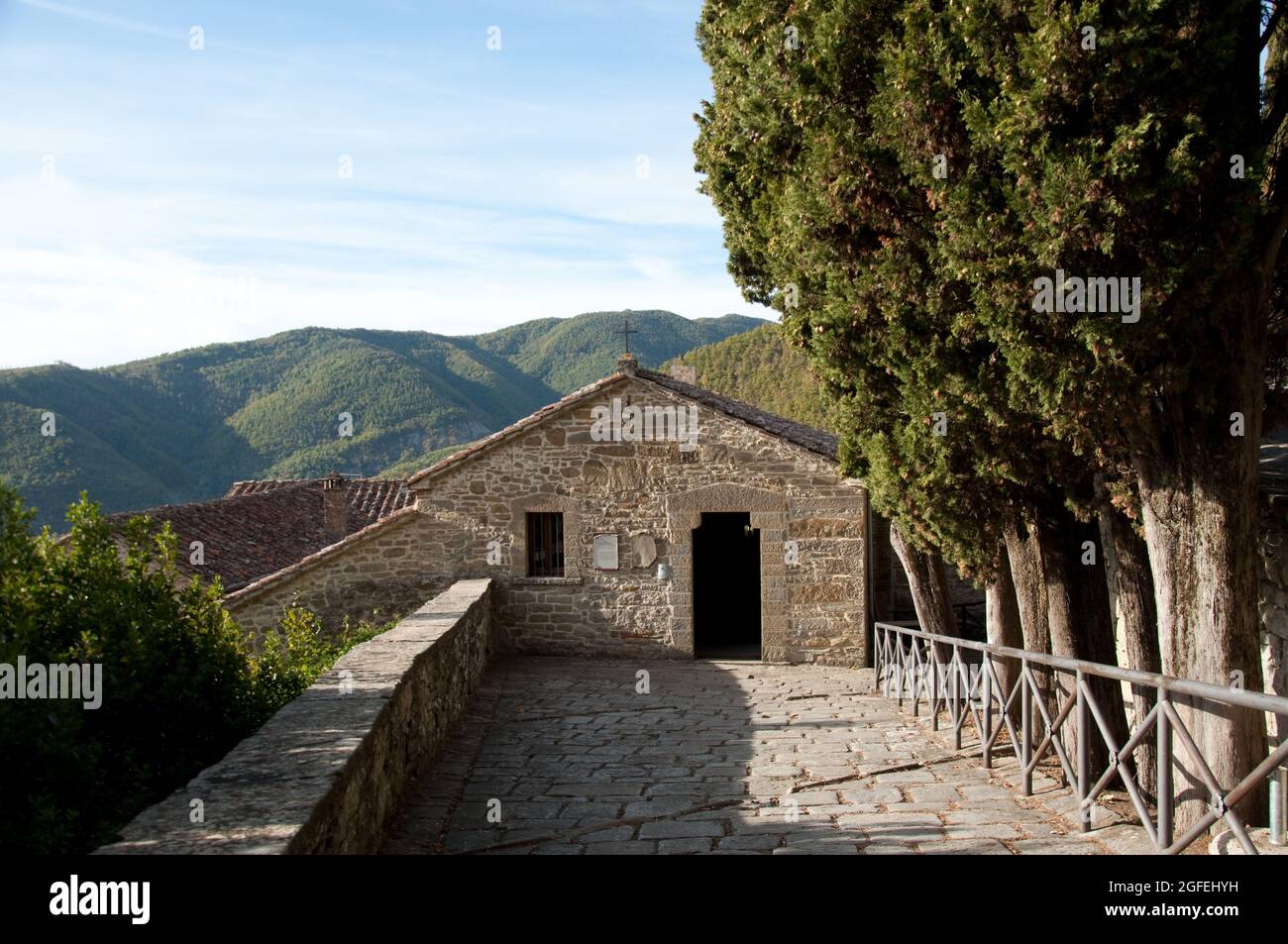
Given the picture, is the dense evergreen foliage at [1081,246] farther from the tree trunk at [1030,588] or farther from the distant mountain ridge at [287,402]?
the distant mountain ridge at [287,402]

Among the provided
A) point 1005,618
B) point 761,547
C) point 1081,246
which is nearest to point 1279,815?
point 1081,246

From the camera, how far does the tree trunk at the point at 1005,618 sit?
8594 millimetres

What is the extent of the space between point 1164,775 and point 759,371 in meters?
32.6

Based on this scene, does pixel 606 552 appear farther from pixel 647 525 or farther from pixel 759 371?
pixel 759 371

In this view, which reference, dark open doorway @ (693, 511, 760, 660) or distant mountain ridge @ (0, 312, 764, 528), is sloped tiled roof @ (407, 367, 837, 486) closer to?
dark open doorway @ (693, 511, 760, 660)

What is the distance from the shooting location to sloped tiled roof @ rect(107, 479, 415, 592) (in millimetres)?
18391

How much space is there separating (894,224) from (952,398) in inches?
46.6

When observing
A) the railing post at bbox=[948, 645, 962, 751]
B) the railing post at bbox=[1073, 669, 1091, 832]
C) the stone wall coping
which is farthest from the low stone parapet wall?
the stone wall coping

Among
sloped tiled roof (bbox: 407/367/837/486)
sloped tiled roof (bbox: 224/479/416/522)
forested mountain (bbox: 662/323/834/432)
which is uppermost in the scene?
forested mountain (bbox: 662/323/834/432)

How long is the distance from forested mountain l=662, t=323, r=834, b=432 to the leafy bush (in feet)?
91.3

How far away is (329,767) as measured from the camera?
4.12 meters

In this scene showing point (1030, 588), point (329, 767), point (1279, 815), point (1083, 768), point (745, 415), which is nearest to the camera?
point (329, 767)

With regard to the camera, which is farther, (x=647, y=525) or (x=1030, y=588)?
(x=647, y=525)

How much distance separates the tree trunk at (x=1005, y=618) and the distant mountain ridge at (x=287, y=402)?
29.5 meters
